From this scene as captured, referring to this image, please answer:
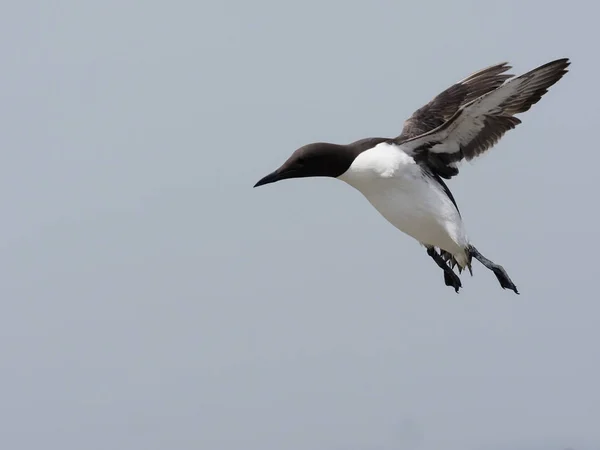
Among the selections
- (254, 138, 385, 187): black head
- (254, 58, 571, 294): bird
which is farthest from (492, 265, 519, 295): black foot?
(254, 138, 385, 187): black head

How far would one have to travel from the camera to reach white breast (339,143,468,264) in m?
15.0

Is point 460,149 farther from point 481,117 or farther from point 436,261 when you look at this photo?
point 436,261

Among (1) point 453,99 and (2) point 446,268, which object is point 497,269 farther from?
(1) point 453,99

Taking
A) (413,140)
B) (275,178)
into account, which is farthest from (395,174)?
(275,178)

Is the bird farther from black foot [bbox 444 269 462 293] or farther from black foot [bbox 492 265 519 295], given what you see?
black foot [bbox 444 269 462 293]

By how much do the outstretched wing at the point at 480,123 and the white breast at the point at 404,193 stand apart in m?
0.29

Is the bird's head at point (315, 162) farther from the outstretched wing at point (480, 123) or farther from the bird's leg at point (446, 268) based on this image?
the bird's leg at point (446, 268)

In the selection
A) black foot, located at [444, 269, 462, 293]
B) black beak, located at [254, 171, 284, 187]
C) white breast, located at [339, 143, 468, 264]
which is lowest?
black foot, located at [444, 269, 462, 293]

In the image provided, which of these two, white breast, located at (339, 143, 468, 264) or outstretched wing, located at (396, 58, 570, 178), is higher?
outstretched wing, located at (396, 58, 570, 178)

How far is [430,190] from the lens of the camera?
15305mm

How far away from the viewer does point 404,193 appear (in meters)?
15.2

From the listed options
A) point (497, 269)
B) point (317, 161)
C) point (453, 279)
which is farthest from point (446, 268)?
point (317, 161)

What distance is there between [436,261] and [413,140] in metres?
2.35

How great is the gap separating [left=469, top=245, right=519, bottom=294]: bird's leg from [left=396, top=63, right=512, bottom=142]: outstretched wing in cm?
243
